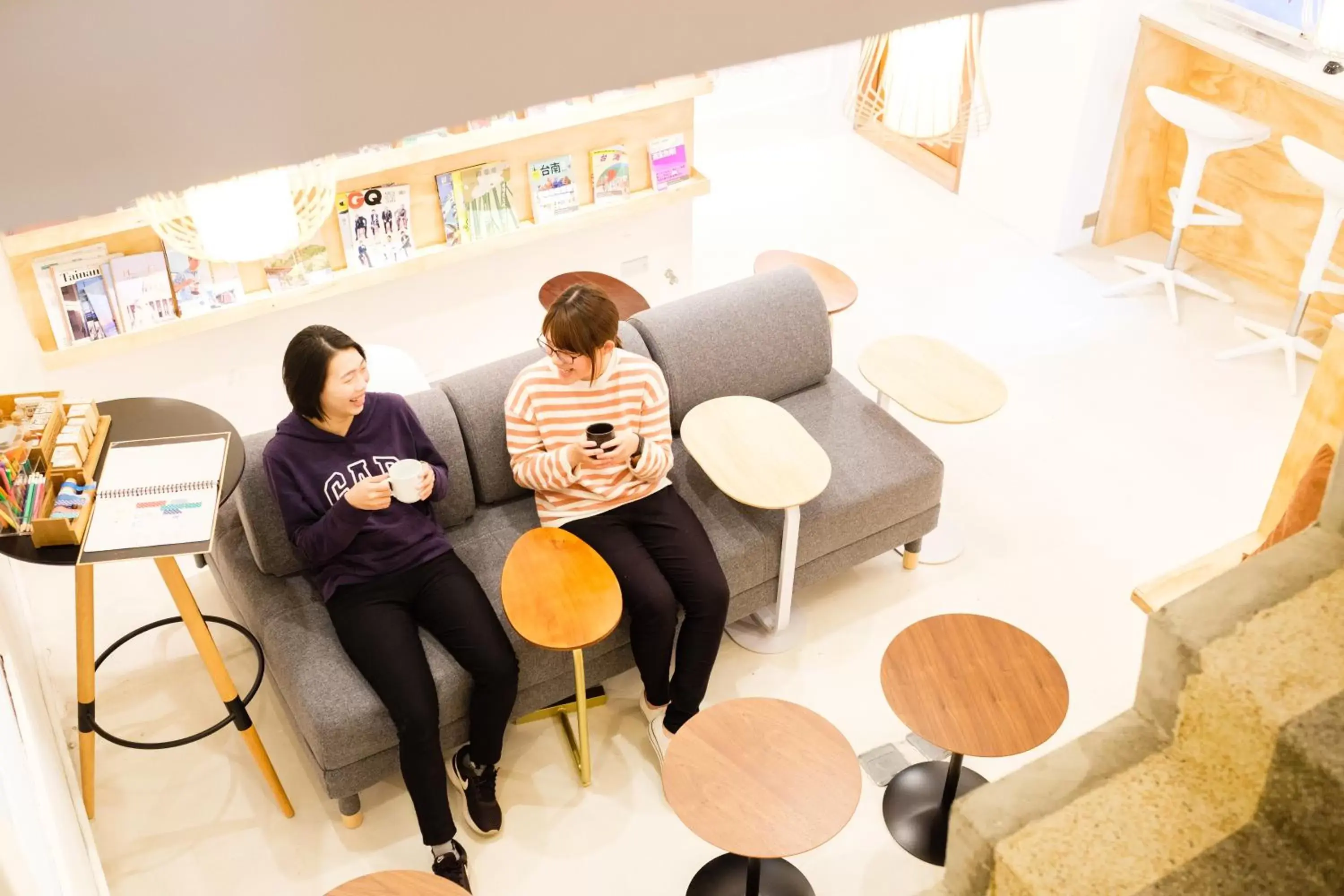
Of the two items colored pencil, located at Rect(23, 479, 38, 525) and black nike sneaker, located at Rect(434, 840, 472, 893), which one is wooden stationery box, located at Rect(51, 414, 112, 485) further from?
black nike sneaker, located at Rect(434, 840, 472, 893)

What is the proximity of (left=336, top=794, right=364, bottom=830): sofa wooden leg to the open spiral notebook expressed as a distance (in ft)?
2.98

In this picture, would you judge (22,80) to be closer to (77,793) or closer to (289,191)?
(289,191)

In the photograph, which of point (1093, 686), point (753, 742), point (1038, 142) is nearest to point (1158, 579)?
point (1093, 686)

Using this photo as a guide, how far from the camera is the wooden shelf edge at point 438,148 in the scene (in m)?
3.55

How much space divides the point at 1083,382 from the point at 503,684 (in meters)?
2.90

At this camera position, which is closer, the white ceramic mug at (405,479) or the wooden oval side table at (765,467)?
the white ceramic mug at (405,479)

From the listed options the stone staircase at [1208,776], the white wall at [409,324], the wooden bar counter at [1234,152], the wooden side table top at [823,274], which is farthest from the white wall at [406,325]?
the stone staircase at [1208,776]

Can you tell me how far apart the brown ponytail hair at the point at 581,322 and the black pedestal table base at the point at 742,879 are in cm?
138

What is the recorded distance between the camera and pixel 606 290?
4.04 m

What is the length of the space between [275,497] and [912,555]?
80.6 inches

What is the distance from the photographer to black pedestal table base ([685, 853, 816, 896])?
293 cm

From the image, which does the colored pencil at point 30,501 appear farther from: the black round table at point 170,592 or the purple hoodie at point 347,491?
the purple hoodie at point 347,491

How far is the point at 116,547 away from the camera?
8.17 feet

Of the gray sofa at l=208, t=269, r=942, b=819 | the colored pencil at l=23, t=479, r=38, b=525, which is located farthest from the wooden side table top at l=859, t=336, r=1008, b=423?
the colored pencil at l=23, t=479, r=38, b=525
